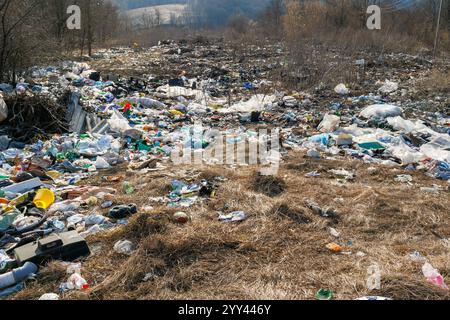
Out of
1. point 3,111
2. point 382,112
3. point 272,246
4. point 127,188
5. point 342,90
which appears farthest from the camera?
point 342,90

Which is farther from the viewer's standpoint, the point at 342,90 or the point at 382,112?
the point at 342,90

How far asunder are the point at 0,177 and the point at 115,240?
205 cm

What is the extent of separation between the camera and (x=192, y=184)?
3871mm

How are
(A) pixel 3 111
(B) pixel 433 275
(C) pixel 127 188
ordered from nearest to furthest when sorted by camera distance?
(B) pixel 433 275
(C) pixel 127 188
(A) pixel 3 111

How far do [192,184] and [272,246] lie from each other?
4.60 ft

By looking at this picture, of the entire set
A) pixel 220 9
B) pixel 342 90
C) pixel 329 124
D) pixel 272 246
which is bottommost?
pixel 272 246

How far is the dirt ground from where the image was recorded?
228 cm

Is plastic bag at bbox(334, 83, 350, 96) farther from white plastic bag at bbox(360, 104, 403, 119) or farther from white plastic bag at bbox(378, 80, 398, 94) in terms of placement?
white plastic bag at bbox(360, 104, 403, 119)

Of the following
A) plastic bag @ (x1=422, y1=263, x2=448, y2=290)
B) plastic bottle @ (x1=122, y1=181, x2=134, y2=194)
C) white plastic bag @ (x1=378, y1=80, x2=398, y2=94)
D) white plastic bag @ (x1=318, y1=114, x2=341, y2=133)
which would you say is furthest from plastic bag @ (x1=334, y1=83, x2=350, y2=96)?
plastic bag @ (x1=422, y1=263, x2=448, y2=290)

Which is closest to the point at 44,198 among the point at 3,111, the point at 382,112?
the point at 3,111

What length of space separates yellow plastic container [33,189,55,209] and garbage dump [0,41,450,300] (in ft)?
0.06

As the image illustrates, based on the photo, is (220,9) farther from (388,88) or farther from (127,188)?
(127,188)

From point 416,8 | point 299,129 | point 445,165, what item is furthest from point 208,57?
point 416,8
